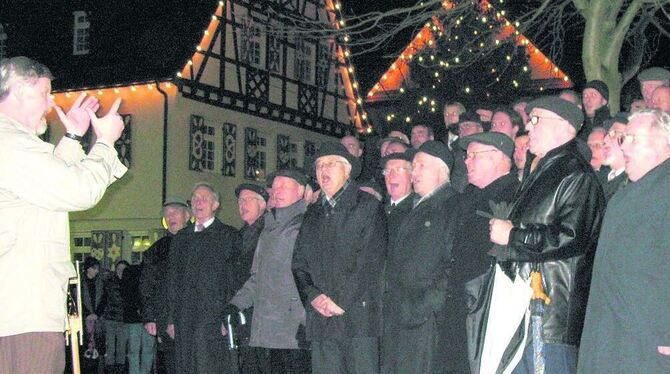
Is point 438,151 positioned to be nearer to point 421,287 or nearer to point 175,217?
point 421,287

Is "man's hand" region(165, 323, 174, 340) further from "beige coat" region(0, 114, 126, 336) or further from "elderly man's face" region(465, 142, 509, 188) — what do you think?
"beige coat" region(0, 114, 126, 336)

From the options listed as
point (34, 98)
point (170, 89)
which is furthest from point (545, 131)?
point (170, 89)

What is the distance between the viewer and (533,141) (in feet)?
20.0

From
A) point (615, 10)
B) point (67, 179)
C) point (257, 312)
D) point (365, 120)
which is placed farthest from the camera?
point (365, 120)

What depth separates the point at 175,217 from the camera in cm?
1123

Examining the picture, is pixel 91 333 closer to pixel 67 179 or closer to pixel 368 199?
pixel 368 199

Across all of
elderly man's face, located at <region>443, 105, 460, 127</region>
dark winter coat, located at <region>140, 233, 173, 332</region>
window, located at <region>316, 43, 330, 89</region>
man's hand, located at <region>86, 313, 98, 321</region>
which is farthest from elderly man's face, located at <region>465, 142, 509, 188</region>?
window, located at <region>316, 43, 330, 89</region>

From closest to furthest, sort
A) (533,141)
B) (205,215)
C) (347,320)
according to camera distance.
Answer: (533,141)
(347,320)
(205,215)

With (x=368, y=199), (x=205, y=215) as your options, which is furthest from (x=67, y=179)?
(x=205, y=215)

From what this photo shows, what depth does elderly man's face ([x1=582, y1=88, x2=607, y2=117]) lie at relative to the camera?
10086 millimetres

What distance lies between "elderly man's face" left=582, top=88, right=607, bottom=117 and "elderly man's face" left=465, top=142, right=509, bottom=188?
A: 358 centimetres

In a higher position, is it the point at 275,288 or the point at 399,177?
the point at 399,177

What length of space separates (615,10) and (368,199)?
5904mm

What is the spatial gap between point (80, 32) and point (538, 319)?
84.5 ft
